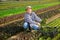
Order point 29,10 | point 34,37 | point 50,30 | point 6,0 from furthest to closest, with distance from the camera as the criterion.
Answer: point 6,0 < point 29,10 < point 34,37 < point 50,30

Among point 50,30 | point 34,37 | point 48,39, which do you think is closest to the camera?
point 48,39

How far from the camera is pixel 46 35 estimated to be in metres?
5.89

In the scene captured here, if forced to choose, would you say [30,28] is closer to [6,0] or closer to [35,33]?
[35,33]

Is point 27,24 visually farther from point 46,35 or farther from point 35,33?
point 46,35

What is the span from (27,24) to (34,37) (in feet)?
3.86

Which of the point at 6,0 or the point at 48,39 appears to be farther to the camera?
the point at 6,0

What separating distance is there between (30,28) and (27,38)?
104 centimetres

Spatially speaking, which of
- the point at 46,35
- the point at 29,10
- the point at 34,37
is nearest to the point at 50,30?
the point at 46,35

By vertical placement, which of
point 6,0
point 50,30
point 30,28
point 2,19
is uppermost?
point 50,30

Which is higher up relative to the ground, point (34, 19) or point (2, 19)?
point (34, 19)

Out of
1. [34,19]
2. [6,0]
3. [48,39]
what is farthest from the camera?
[6,0]

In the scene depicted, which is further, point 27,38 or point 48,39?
point 27,38

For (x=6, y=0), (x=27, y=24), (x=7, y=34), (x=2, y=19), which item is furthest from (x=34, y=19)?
(x=6, y=0)

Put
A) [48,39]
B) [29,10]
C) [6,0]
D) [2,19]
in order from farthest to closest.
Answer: [6,0]
[2,19]
[29,10]
[48,39]
